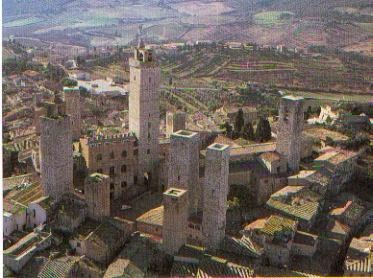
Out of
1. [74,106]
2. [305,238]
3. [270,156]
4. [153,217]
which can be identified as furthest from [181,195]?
[74,106]

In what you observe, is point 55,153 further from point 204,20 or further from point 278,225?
point 204,20

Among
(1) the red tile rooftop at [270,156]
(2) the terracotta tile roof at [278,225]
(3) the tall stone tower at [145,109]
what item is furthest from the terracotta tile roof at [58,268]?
(1) the red tile rooftop at [270,156]

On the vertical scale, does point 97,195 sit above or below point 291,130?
below

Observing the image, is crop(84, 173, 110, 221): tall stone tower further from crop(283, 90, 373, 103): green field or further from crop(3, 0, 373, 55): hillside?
crop(283, 90, 373, 103): green field

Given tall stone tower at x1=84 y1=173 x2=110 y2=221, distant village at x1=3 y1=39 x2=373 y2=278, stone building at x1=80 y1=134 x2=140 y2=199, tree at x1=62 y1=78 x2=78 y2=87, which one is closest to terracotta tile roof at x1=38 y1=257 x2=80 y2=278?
distant village at x1=3 y1=39 x2=373 y2=278

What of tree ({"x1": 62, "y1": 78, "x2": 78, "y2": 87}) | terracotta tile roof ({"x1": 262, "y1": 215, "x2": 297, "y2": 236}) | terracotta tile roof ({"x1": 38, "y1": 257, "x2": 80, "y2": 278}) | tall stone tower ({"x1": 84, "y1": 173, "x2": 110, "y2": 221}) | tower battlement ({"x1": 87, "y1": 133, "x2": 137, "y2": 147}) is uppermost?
tower battlement ({"x1": 87, "y1": 133, "x2": 137, "y2": 147})

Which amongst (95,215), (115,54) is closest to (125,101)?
(115,54)

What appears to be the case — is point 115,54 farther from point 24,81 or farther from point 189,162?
point 189,162
